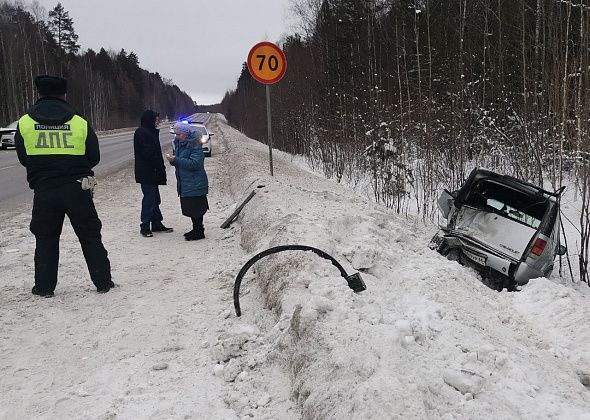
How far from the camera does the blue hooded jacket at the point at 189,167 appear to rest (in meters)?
6.63

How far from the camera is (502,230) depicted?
261 inches

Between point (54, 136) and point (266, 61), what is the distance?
5.16 metres

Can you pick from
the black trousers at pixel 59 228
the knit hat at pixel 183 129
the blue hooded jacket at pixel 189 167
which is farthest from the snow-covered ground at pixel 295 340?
the knit hat at pixel 183 129

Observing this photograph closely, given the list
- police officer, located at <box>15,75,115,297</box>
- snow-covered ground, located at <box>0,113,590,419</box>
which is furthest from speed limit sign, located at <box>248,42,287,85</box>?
police officer, located at <box>15,75,115,297</box>

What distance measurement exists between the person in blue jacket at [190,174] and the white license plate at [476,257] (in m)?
3.78

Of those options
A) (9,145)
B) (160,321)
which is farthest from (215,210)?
(9,145)

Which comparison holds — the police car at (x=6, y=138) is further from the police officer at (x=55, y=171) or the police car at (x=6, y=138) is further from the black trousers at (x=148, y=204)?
the police officer at (x=55, y=171)

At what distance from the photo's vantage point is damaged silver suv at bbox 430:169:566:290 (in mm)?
6066

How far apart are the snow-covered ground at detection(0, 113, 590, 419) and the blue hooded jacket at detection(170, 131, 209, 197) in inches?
47.7

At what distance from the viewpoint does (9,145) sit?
2586 cm

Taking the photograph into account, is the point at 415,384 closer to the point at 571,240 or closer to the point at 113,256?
the point at 113,256

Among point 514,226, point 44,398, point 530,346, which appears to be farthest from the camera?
point 514,226

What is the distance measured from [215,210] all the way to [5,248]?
3.72 metres

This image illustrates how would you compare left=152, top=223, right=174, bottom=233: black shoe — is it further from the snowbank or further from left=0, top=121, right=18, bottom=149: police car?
left=0, top=121, right=18, bottom=149: police car
